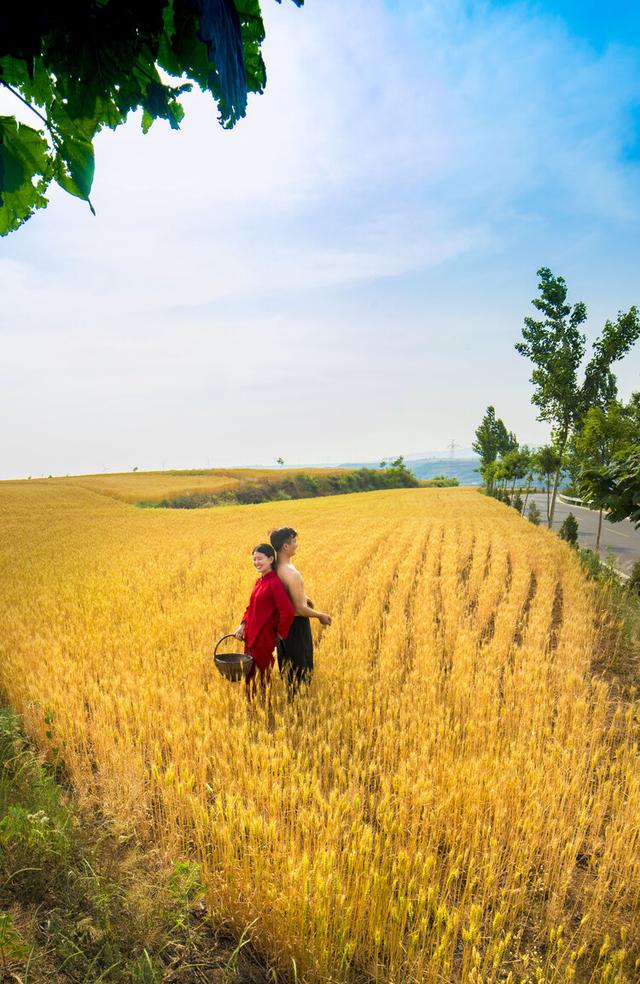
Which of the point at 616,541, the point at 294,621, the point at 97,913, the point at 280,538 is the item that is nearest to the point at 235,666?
the point at 294,621

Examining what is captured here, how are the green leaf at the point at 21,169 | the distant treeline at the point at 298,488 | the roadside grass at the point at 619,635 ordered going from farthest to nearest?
the distant treeline at the point at 298,488
the roadside grass at the point at 619,635
the green leaf at the point at 21,169

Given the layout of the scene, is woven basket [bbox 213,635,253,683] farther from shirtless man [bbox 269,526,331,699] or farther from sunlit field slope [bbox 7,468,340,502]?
sunlit field slope [bbox 7,468,340,502]

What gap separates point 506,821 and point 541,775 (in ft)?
1.48

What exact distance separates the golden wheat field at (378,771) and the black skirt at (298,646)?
1.04 ft

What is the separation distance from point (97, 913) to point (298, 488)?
63684mm

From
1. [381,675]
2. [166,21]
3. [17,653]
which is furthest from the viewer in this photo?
[17,653]

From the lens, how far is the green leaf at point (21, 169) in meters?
1.25

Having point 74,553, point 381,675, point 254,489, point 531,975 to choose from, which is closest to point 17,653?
point 381,675

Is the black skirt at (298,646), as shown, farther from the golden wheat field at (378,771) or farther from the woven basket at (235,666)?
the woven basket at (235,666)

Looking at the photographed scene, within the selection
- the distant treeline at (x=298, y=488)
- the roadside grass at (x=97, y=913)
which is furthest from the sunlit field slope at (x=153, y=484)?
the roadside grass at (x=97, y=913)

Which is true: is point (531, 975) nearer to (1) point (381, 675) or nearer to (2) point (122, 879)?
(2) point (122, 879)

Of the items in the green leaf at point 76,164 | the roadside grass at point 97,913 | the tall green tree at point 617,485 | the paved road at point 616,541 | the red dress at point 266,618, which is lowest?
the roadside grass at point 97,913

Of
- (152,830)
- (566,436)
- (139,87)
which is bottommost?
(152,830)

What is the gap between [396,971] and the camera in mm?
2484
